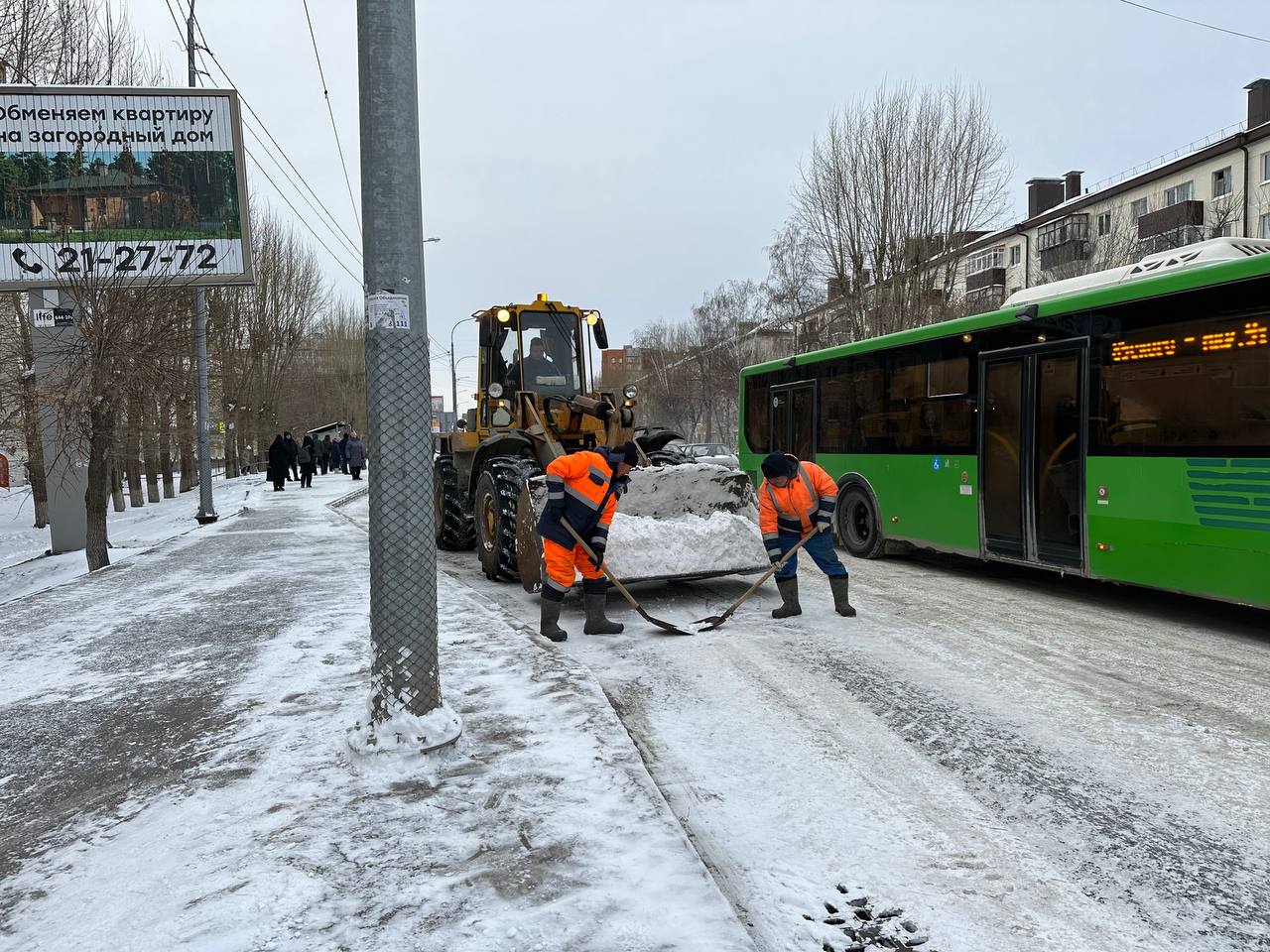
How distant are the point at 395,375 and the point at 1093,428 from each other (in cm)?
649

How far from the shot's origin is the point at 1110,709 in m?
4.88

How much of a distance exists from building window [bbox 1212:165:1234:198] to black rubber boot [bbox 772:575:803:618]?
1387 inches

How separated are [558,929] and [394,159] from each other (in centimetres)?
311

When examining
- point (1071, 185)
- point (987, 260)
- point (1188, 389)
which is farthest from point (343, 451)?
point (1071, 185)

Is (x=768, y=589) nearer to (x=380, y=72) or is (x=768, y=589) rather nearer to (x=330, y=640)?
(x=330, y=640)

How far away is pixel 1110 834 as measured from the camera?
11.1ft

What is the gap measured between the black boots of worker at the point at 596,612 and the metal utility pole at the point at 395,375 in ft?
9.77

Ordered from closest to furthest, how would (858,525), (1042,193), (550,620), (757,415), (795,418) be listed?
(550,620)
(858,525)
(795,418)
(757,415)
(1042,193)

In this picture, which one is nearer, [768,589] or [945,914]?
[945,914]

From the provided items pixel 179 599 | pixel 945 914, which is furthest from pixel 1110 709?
pixel 179 599

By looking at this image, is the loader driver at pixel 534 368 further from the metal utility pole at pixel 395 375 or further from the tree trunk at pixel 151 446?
the metal utility pole at pixel 395 375

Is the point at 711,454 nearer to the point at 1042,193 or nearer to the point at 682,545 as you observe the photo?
the point at 682,545

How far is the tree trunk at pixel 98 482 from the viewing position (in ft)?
37.2

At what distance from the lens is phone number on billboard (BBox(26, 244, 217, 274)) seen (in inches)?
406
